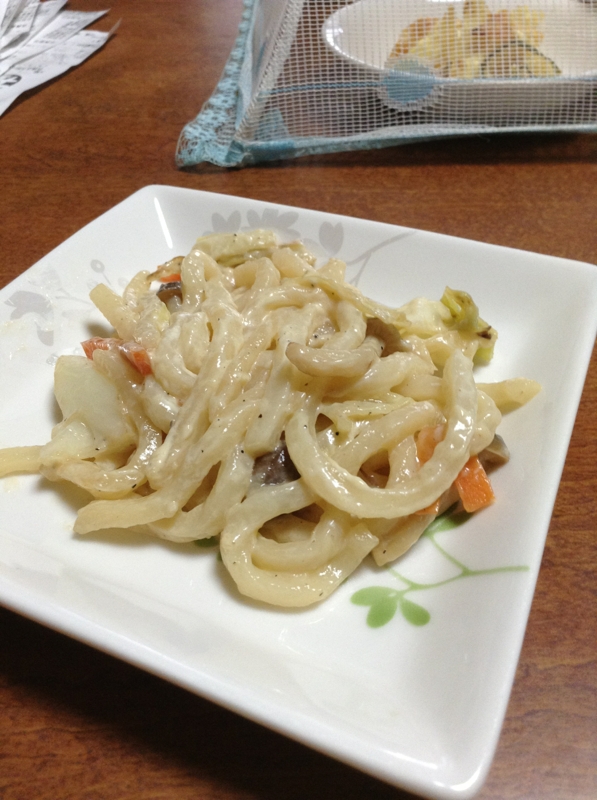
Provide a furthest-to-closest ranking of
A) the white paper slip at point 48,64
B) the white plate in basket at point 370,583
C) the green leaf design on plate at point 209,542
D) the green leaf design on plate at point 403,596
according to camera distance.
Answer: the white paper slip at point 48,64
the green leaf design on plate at point 209,542
the green leaf design on plate at point 403,596
the white plate in basket at point 370,583

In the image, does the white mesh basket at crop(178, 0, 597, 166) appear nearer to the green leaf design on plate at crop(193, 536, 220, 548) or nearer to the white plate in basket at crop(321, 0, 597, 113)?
the white plate in basket at crop(321, 0, 597, 113)

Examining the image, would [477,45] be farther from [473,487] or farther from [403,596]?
[403,596]

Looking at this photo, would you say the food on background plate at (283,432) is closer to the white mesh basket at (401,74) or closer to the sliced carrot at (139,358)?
the sliced carrot at (139,358)

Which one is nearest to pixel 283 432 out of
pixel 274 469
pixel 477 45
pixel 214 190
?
pixel 274 469

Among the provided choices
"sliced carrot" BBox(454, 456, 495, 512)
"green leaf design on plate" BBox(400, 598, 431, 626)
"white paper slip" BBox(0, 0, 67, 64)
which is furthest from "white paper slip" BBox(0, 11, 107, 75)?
"green leaf design on plate" BBox(400, 598, 431, 626)

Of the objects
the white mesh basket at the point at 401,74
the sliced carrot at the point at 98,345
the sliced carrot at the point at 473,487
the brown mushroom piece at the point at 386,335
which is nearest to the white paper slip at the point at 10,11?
the white mesh basket at the point at 401,74
